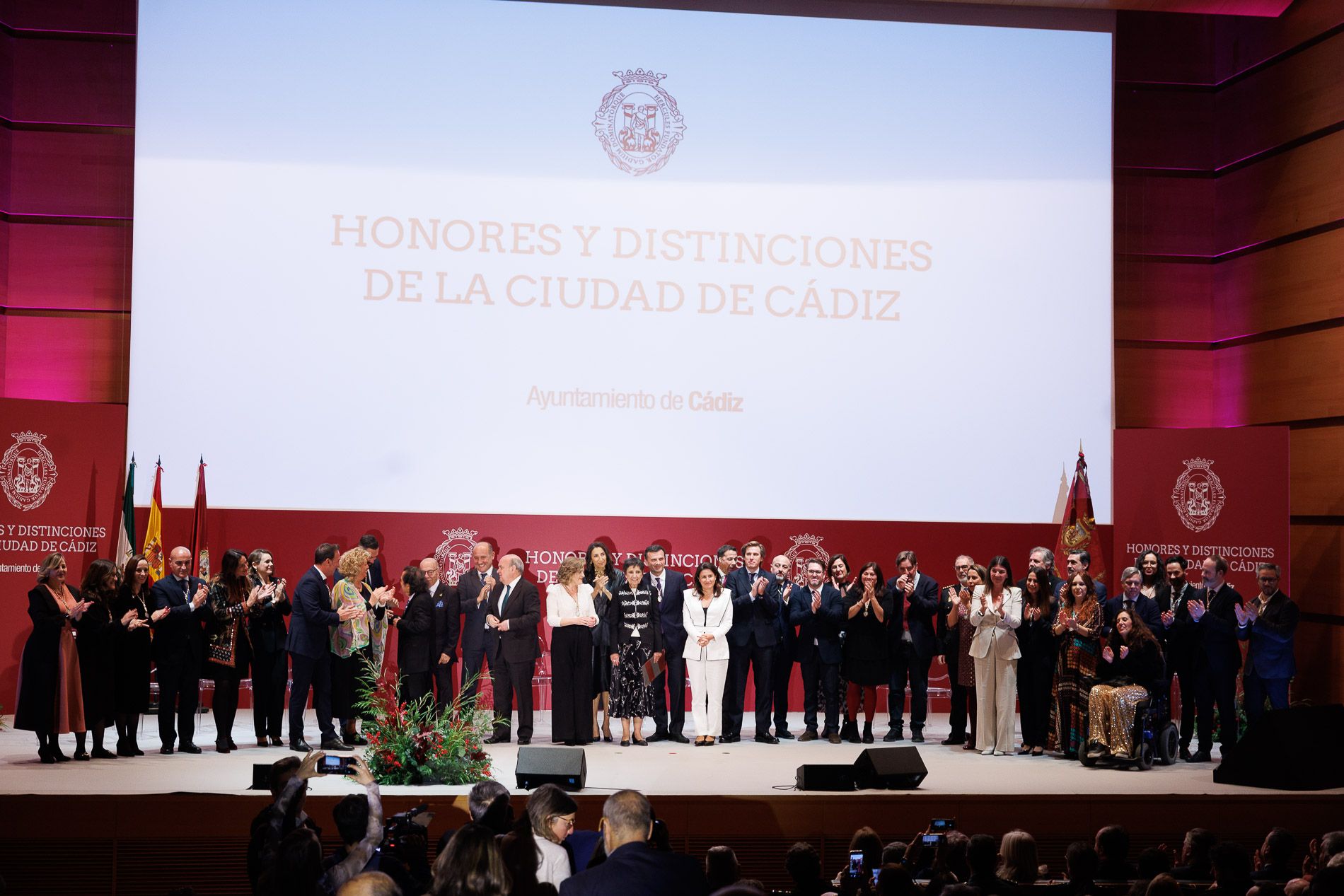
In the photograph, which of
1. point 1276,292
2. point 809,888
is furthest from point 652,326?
point 809,888

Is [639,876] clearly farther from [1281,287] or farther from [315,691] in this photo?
[1281,287]

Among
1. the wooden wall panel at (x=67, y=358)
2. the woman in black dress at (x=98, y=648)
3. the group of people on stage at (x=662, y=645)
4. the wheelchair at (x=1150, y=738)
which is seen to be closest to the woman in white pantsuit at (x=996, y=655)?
the group of people on stage at (x=662, y=645)

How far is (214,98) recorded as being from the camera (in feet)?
31.6

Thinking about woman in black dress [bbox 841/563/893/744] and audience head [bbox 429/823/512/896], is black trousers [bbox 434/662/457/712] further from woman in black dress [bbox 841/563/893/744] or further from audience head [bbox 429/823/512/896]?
audience head [bbox 429/823/512/896]

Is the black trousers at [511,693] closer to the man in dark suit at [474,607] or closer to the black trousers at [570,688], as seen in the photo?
the black trousers at [570,688]

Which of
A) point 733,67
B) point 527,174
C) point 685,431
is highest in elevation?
point 733,67

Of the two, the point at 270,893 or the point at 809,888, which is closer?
the point at 270,893

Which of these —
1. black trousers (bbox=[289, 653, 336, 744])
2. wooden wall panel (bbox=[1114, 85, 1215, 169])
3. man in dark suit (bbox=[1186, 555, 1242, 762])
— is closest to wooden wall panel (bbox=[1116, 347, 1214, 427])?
wooden wall panel (bbox=[1114, 85, 1215, 169])

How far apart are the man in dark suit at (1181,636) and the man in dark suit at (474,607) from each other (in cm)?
436

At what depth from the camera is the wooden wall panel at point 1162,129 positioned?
11.1 metres

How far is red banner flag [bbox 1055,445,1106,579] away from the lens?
32.6 feet

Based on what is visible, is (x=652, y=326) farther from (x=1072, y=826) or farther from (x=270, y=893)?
(x=270, y=893)

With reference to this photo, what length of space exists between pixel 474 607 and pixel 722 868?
15.4 feet

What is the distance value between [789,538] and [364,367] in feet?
11.4
